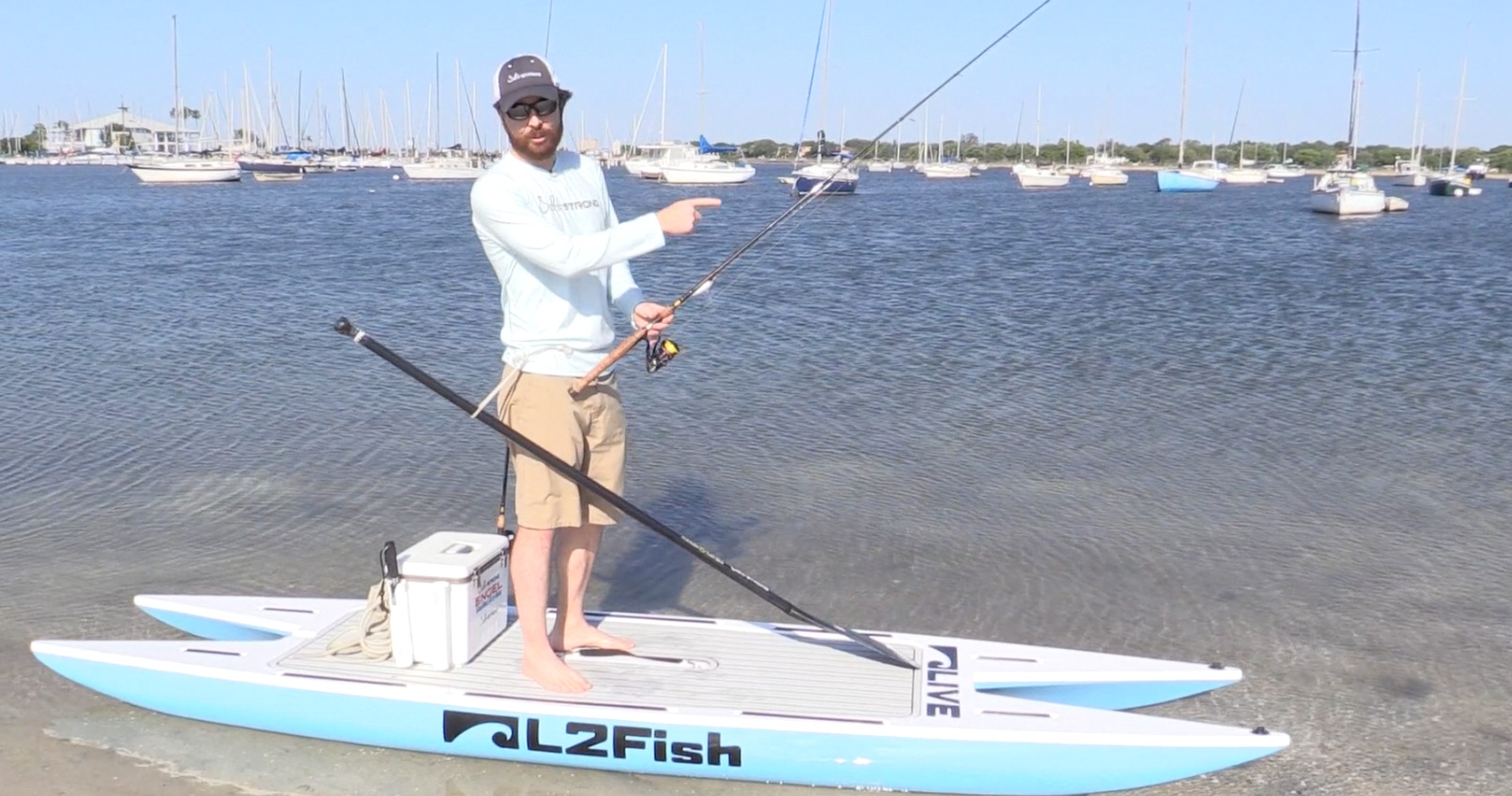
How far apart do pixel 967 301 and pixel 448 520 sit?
12111 millimetres

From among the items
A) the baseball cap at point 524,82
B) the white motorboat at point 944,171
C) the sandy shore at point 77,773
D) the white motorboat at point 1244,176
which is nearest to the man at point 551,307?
the baseball cap at point 524,82

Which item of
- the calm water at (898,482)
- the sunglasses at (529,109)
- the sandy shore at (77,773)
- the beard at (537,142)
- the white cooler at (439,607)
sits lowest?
the sandy shore at (77,773)

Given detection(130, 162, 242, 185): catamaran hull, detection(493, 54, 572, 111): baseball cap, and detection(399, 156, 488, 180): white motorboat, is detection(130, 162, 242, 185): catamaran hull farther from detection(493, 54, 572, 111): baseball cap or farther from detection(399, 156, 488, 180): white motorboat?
detection(493, 54, 572, 111): baseball cap

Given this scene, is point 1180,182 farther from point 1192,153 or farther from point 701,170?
point 1192,153

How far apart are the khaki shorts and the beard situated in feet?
2.45

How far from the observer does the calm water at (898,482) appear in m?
5.27

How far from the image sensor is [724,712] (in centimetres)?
442

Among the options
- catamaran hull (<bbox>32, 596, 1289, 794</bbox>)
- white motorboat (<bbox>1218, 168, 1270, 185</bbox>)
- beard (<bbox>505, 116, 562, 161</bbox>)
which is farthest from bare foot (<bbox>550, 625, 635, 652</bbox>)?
white motorboat (<bbox>1218, 168, 1270, 185</bbox>)

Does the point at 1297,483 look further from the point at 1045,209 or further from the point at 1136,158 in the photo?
the point at 1136,158

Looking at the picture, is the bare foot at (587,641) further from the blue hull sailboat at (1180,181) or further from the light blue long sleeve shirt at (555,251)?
the blue hull sailboat at (1180,181)

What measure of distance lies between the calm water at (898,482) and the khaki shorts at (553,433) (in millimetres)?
929

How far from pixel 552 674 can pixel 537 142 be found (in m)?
1.86

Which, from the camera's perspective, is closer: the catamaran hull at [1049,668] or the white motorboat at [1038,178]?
the catamaran hull at [1049,668]

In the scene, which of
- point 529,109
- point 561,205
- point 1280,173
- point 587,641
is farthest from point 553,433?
point 1280,173
